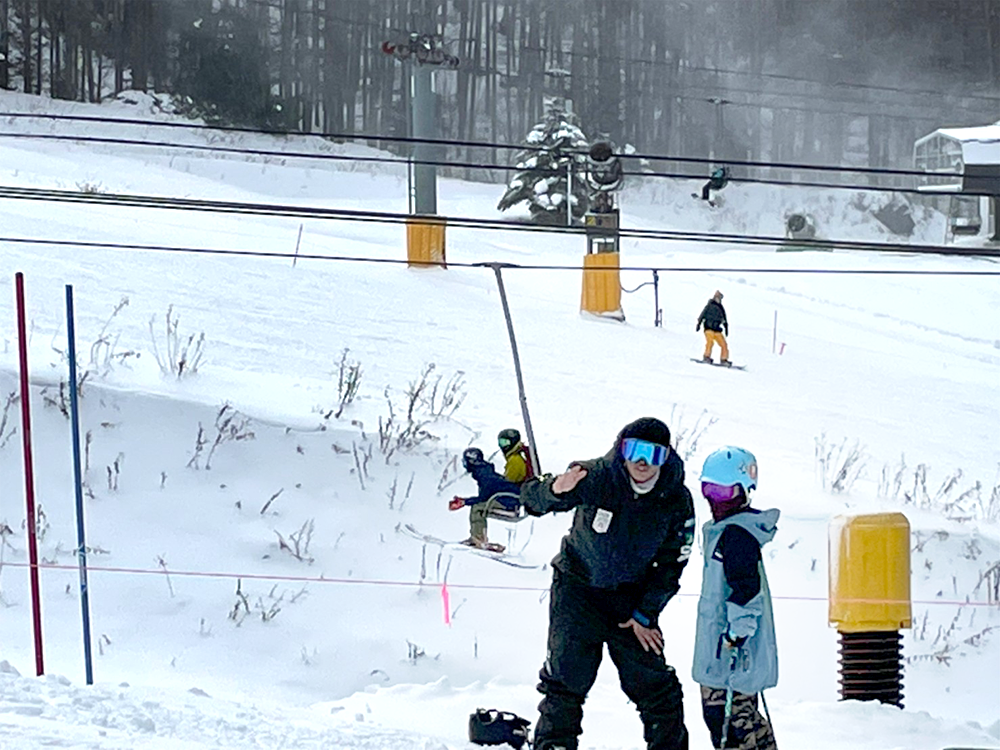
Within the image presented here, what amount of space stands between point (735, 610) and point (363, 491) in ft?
13.9

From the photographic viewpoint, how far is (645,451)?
4.94m

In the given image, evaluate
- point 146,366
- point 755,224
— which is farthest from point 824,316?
point 755,224

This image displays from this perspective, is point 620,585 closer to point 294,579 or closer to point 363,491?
point 294,579

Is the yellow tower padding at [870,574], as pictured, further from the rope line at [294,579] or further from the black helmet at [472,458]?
the black helmet at [472,458]

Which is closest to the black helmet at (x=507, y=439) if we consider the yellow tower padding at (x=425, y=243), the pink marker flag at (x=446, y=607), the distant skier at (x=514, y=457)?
the distant skier at (x=514, y=457)

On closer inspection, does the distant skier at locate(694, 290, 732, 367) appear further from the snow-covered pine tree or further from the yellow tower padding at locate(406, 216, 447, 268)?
the snow-covered pine tree

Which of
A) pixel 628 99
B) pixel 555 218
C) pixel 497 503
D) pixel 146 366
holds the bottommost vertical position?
pixel 497 503

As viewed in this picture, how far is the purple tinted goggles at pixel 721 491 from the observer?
201 inches

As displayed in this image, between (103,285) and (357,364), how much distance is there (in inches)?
111

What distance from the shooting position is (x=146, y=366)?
10.2 m

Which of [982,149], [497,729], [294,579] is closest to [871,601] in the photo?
[497,729]

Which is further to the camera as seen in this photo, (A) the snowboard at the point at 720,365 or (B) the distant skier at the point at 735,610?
(A) the snowboard at the point at 720,365

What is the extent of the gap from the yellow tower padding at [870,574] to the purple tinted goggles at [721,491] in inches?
64.9

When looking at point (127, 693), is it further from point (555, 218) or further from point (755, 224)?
point (755, 224)
